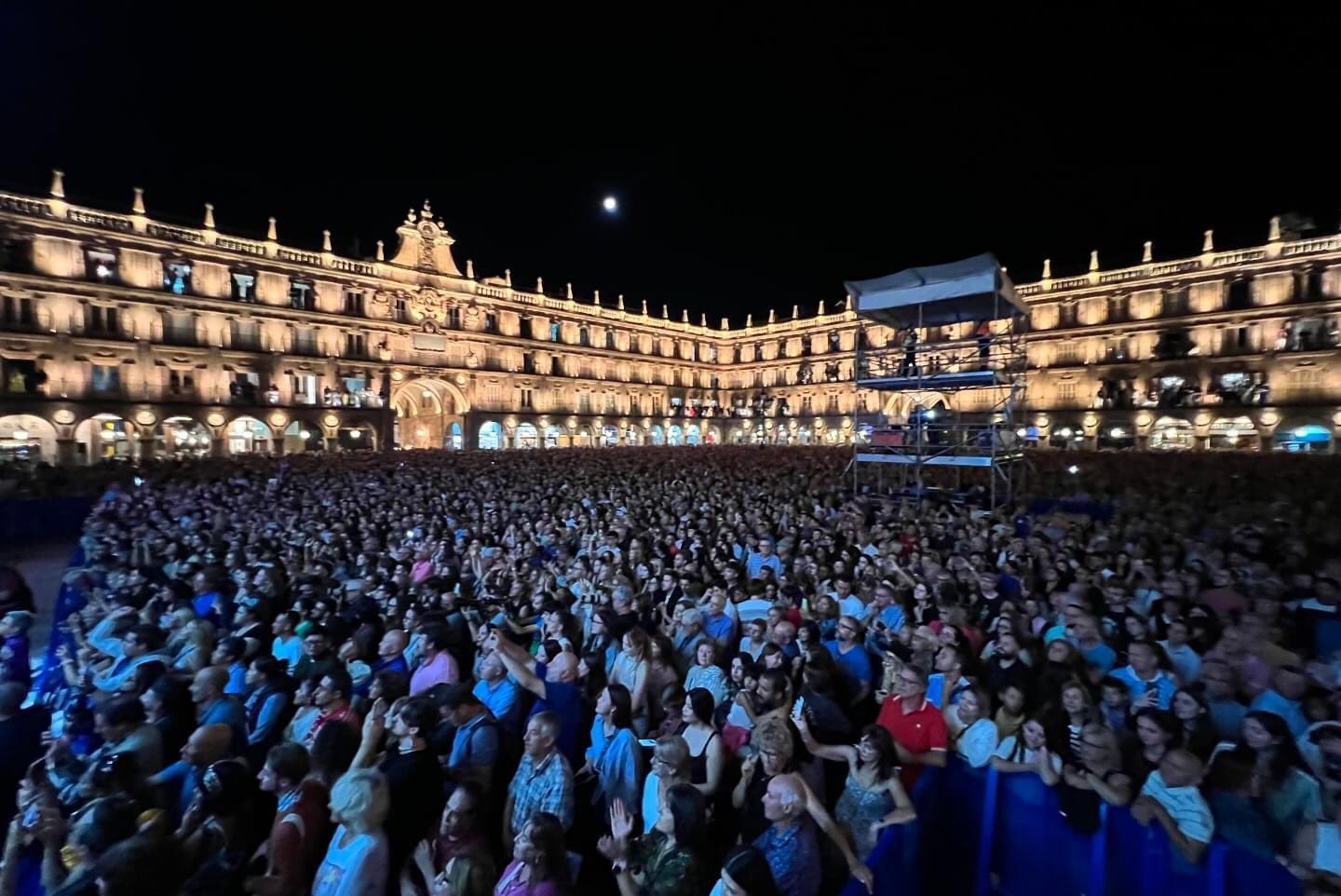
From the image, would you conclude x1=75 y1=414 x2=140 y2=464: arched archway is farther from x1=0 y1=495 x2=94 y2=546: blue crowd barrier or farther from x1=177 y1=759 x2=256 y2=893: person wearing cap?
x1=177 y1=759 x2=256 y2=893: person wearing cap

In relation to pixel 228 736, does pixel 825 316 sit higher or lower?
higher

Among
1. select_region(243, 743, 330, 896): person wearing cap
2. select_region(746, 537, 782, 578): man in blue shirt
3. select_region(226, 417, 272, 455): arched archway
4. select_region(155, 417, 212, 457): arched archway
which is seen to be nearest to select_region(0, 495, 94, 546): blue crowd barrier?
select_region(155, 417, 212, 457): arched archway

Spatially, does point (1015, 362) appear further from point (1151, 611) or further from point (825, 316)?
point (825, 316)

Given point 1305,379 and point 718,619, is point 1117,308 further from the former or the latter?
point 718,619

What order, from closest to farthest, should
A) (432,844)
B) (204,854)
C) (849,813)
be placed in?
(204,854) → (432,844) → (849,813)

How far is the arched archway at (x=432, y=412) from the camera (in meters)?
44.5

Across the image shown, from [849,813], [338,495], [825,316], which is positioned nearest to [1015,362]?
[849,813]

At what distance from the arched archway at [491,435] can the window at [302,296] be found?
1321cm

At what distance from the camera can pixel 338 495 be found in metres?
14.9

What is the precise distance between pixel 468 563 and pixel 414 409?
39993 mm

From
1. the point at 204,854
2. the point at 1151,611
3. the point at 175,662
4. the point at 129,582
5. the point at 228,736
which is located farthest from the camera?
the point at 129,582

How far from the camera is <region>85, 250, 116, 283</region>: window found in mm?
30516

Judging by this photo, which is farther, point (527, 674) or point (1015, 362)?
point (1015, 362)

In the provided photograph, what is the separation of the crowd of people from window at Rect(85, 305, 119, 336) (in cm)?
3059
